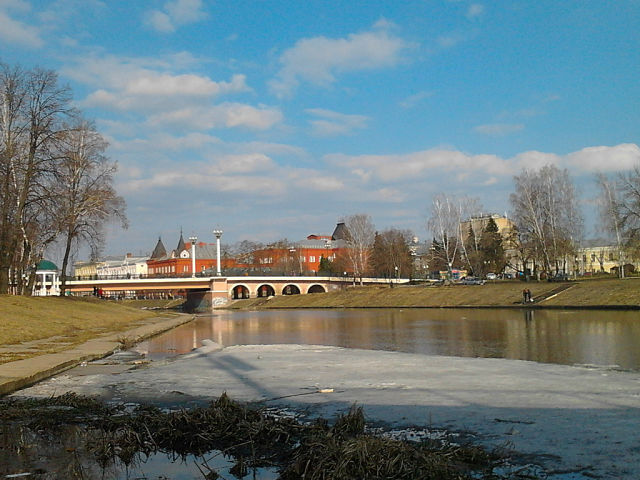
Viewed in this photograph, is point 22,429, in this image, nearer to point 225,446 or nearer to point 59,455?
point 59,455

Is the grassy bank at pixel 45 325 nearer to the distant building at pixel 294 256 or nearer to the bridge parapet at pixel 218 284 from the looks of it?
the bridge parapet at pixel 218 284

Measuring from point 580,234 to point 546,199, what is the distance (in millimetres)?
5578

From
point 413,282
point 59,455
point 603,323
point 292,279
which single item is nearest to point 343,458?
point 59,455

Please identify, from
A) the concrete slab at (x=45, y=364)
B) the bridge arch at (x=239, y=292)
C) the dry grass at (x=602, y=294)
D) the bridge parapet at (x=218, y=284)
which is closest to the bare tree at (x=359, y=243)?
the bridge parapet at (x=218, y=284)

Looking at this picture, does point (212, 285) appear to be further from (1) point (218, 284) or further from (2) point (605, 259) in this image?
(2) point (605, 259)

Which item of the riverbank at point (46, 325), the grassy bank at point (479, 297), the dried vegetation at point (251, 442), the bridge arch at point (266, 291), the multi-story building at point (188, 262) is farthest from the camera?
the multi-story building at point (188, 262)

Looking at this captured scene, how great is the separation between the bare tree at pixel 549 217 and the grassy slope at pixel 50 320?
144ft

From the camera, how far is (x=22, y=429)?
8.28 metres

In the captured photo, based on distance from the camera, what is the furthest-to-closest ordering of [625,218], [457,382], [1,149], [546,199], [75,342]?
1. [546,199]
2. [625,218]
3. [1,149]
4. [75,342]
5. [457,382]

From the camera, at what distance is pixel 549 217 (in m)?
65.6

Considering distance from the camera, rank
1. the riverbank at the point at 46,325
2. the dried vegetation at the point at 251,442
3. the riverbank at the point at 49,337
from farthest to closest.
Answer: the riverbank at the point at 46,325
the riverbank at the point at 49,337
the dried vegetation at the point at 251,442

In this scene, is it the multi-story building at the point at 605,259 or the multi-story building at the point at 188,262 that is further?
the multi-story building at the point at 188,262

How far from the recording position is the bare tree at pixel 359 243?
103 metres

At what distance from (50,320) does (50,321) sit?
376mm
